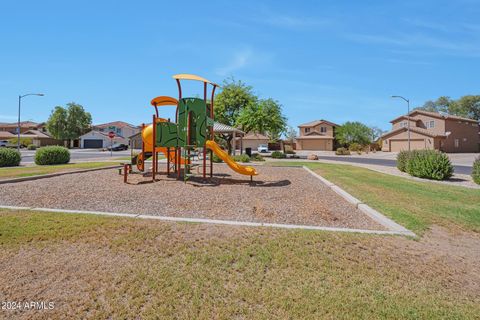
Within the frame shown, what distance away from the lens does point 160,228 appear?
4.79 m

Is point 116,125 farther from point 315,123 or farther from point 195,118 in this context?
point 195,118

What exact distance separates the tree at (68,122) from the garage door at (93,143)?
301 cm

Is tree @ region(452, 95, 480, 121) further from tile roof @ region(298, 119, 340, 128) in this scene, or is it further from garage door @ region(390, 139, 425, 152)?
garage door @ region(390, 139, 425, 152)

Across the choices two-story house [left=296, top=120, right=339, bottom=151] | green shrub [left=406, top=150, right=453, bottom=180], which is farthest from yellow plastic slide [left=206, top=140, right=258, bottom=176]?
two-story house [left=296, top=120, right=339, bottom=151]

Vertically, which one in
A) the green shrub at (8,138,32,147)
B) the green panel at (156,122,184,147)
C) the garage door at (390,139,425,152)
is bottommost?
the green panel at (156,122,184,147)

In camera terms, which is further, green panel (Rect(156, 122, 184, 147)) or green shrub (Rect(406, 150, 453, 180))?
green shrub (Rect(406, 150, 453, 180))

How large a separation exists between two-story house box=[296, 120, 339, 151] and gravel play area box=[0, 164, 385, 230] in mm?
57431

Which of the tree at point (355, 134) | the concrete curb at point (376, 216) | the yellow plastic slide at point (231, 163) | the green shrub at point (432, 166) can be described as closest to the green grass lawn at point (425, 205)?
the concrete curb at point (376, 216)

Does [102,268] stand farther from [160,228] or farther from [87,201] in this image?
[87,201]

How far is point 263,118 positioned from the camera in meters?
31.5

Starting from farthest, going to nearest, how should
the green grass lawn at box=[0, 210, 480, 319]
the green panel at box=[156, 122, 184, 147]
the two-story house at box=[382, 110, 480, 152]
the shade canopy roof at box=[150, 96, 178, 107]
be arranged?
the two-story house at box=[382, 110, 480, 152], the shade canopy roof at box=[150, 96, 178, 107], the green panel at box=[156, 122, 184, 147], the green grass lawn at box=[0, 210, 480, 319]

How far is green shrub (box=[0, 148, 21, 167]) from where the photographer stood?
18.2m

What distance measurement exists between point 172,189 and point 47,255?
5108 mm

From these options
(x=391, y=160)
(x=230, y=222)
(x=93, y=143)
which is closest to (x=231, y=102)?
(x=391, y=160)
